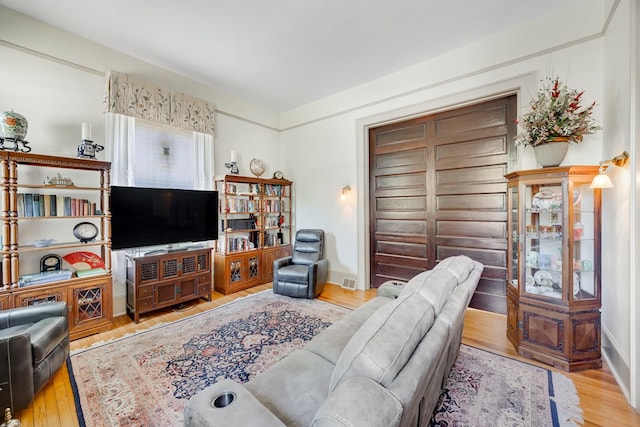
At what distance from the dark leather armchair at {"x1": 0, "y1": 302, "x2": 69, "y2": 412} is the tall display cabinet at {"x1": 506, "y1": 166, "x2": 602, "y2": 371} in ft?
12.9

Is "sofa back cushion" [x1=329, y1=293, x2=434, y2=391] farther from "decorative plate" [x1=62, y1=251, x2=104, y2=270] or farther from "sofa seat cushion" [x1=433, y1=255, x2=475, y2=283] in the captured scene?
"decorative plate" [x1=62, y1=251, x2=104, y2=270]

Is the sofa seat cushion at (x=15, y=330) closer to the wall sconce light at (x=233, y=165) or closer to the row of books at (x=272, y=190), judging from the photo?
the wall sconce light at (x=233, y=165)

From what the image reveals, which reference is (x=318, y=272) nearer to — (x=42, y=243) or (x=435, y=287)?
(x=435, y=287)

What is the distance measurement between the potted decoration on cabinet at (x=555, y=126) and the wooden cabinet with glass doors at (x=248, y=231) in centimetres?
383

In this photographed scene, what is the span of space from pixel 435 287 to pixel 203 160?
155 inches

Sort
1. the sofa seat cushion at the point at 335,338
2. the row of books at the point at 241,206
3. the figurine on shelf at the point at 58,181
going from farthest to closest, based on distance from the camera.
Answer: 1. the row of books at the point at 241,206
2. the figurine on shelf at the point at 58,181
3. the sofa seat cushion at the point at 335,338

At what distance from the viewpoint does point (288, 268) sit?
4000mm

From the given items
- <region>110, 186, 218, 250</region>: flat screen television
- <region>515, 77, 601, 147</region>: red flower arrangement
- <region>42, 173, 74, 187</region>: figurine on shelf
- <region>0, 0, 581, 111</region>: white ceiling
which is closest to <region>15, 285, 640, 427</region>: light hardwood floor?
<region>110, 186, 218, 250</region>: flat screen television

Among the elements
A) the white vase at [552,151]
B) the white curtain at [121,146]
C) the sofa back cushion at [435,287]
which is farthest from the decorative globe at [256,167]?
the white vase at [552,151]

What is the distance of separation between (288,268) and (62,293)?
2.55 metres

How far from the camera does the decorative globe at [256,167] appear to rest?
482 cm

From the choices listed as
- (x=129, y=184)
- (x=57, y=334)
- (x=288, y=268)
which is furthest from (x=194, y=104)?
(x=57, y=334)

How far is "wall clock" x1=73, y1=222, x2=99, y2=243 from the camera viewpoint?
2914 mm

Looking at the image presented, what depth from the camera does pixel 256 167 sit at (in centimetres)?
484
